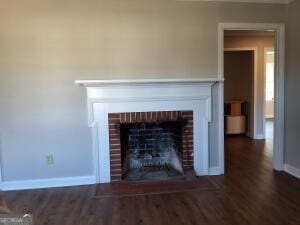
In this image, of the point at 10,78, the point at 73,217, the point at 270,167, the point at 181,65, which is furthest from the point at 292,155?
the point at 10,78

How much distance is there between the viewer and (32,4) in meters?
3.43

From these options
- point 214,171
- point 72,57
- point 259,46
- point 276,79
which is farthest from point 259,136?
point 72,57

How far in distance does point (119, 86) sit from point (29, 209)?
1.76m

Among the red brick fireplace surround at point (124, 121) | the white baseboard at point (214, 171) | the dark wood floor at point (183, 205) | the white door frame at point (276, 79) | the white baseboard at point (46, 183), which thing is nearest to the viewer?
the dark wood floor at point (183, 205)

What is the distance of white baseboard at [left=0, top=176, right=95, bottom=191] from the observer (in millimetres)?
3582

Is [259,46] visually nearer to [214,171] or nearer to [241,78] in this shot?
[241,78]

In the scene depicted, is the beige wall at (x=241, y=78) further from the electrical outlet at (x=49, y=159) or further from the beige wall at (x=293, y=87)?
the electrical outlet at (x=49, y=159)

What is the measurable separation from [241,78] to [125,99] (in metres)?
4.26

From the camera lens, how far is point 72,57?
11.7ft

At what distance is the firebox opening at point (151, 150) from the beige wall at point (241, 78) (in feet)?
10.2

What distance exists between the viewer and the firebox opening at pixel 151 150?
3.98 m

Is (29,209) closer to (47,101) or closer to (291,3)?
(47,101)

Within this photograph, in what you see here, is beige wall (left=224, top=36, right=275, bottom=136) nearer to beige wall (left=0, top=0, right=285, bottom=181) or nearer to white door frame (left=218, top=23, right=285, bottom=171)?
white door frame (left=218, top=23, right=285, bottom=171)

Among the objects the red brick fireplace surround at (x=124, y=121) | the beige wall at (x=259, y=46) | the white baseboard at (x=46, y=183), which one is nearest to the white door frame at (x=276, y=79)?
the red brick fireplace surround at (x=124, y=121)
